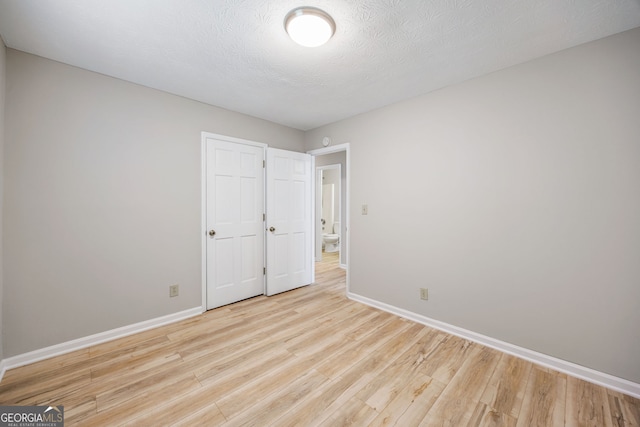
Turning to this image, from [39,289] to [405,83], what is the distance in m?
3.61

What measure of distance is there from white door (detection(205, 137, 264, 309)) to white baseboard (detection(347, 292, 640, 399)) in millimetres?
1942

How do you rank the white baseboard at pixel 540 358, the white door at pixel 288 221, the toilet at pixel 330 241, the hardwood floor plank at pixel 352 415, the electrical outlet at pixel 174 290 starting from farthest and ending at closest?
the toilet at pixel 330 241, the white door at pixel 288 221, the electrical outlet at pixel 174 290, the white baseboard at pixel 540 358, the hardwood floor plank at pixel 352 415

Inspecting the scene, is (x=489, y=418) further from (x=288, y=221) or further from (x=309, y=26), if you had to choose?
(x=288, y=221)

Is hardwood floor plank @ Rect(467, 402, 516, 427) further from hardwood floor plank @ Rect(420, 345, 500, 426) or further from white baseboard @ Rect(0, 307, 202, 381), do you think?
white baseboard @ Rect(0, 307, 202, 381)

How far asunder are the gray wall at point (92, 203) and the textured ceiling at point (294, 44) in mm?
273

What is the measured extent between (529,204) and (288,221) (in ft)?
8.97

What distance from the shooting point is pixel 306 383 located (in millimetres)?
1784

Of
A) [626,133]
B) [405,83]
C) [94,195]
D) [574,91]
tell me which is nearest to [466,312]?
[626,133]

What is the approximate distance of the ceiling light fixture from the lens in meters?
1.54

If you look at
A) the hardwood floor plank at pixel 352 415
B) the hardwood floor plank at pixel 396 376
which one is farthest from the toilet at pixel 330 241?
the hardwood floor plank at pixel 352 415

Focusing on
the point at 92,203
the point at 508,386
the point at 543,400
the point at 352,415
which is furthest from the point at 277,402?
the point at 92,203

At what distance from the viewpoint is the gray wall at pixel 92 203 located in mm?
1965

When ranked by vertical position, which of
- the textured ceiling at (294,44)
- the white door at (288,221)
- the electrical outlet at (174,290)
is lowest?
the electrical outlet at (174,290)

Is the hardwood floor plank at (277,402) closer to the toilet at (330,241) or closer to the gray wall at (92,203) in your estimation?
the gray wall at (92,203)
